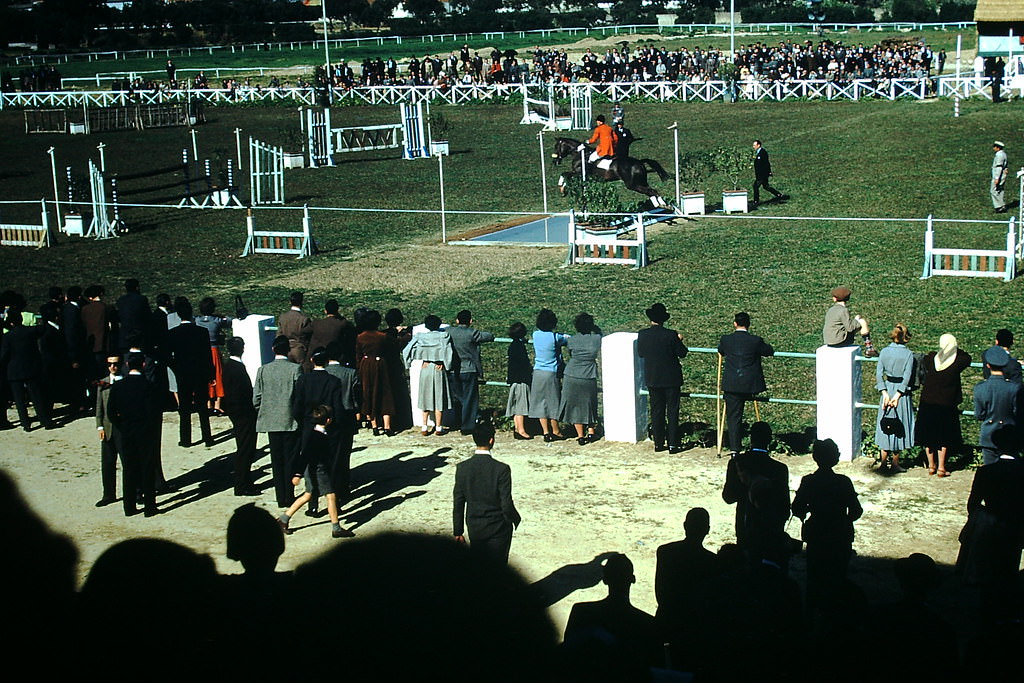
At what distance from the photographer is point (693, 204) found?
1075 inches

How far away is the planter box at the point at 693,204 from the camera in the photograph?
2725 cm

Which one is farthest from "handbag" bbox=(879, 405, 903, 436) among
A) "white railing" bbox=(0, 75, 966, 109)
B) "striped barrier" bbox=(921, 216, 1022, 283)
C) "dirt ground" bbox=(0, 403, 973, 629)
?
"white railing" bbox=(0, 75, 966, 109)

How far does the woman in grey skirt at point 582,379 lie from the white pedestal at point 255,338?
4.09m

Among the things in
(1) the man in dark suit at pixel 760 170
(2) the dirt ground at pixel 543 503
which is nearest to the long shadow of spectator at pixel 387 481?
(2) the dirt ground at pixel 543 503

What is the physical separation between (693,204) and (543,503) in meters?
16.8

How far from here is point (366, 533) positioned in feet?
36.4

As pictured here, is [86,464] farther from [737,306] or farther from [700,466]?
[737,306]

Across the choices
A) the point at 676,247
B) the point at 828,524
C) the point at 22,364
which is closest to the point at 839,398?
the point at 828,524

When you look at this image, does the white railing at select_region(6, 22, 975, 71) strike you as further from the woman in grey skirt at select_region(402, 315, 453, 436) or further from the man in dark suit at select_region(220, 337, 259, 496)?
the man in dark suit at select_region(220, 337, 259, 496)

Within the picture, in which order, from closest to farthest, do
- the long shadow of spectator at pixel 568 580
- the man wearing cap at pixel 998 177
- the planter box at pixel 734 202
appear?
the long shadow of spectator at pixel 568 580 < the man wearing cap at pixel 998 177 < the planter box at pixel 734 202

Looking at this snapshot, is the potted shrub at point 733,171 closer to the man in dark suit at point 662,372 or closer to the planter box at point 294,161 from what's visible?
the planter box at point 294,161

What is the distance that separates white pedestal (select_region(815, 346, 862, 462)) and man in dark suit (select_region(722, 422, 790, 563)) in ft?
11.4

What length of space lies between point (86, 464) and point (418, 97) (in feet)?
139

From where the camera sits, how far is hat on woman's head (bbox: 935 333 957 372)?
11523 millimetres
